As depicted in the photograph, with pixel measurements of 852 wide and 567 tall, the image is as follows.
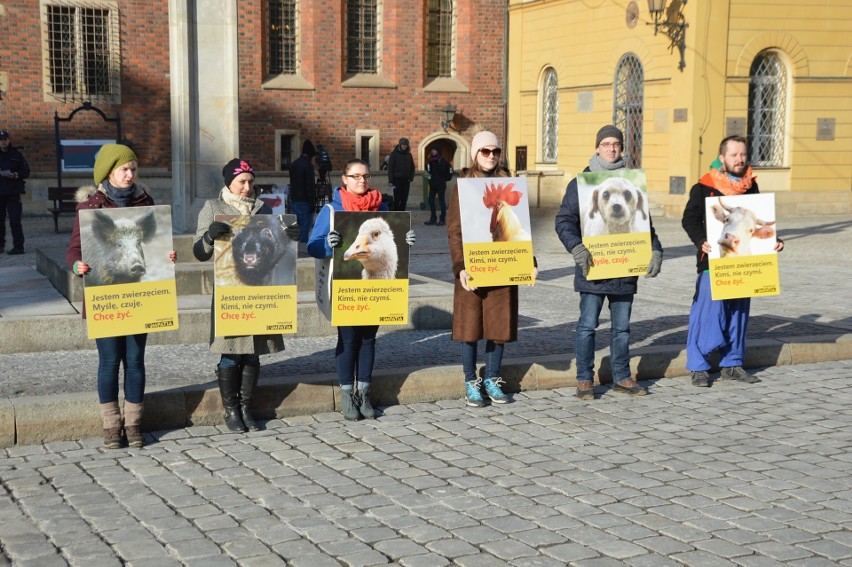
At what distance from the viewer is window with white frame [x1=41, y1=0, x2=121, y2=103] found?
28.4 metres

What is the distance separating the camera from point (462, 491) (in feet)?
18.7

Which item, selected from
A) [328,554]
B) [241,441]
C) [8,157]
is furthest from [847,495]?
[8,157]

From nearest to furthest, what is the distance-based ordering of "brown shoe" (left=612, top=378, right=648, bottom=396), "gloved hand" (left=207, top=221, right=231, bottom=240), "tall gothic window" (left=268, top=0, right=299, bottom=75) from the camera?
1. "gloved hand" (left=207, top=221, right=231, bottom=240)
2. "brown shoe" (left=612, top=378, right=648, bottom=396)
3. "tall gothic window" (left=268, top=0, right=299, bottom=75)

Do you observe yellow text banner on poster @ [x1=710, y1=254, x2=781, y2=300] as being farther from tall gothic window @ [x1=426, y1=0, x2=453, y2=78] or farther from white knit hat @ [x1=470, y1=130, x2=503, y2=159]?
tall gothic window @ [x1=426, y1=0, x2=453, y2=78]

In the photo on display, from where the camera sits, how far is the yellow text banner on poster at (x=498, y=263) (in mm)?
7488

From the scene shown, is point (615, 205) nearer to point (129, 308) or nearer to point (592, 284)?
point (592, 284)

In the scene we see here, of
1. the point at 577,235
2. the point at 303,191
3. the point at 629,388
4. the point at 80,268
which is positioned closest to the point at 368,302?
the point at 577,235

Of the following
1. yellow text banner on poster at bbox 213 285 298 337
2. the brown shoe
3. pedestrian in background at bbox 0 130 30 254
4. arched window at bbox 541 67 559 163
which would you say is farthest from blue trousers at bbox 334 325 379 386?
arched window at bbox 541 67 559 163

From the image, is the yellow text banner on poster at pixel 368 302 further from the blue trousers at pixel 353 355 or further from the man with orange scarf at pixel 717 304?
the man with orange scarf at pixel 717 304

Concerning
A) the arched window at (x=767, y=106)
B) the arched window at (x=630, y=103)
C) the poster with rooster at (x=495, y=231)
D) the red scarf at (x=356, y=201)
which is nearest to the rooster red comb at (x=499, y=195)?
the poster with rooster at (x=495, y=231)

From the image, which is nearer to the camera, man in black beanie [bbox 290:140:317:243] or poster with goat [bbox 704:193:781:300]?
poster with goat [bbox 704:193:781:300]

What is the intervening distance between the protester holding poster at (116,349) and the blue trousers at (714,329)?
12.6 ft

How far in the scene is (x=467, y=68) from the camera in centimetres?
3234

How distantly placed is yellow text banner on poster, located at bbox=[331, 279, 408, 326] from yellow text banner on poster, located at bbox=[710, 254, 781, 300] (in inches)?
91.8
